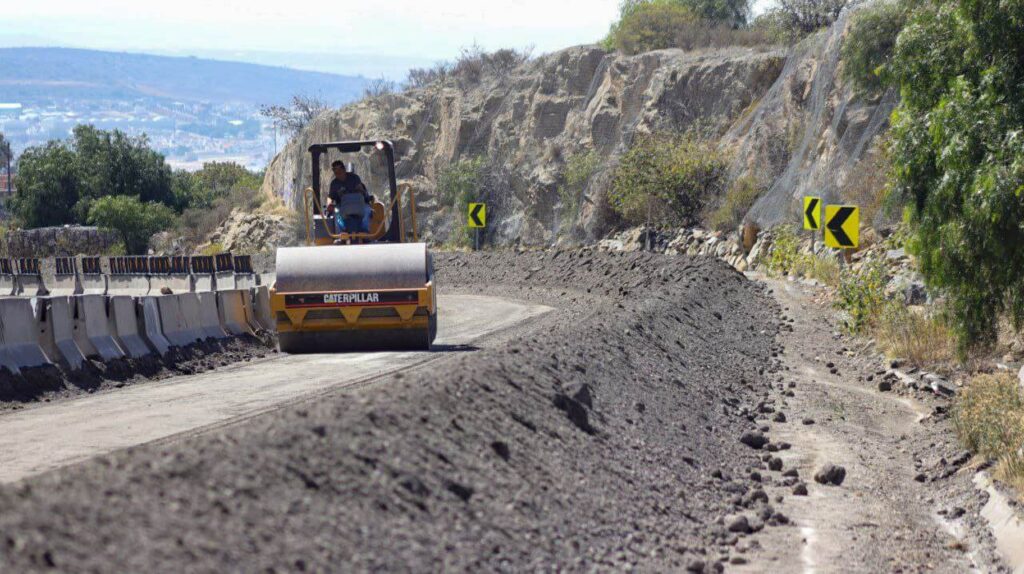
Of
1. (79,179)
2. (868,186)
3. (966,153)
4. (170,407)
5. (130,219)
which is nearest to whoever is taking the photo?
(170,407)

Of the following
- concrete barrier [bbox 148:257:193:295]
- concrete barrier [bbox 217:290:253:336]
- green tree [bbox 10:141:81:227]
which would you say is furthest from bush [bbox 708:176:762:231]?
green tree [bbox 10:141:81:227]

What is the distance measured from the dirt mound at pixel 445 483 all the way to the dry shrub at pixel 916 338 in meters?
4.82

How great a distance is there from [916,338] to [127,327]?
11.3 meters

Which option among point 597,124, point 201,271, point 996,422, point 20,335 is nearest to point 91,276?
point 201,271

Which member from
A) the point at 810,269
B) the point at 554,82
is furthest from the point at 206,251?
the point at 810,269

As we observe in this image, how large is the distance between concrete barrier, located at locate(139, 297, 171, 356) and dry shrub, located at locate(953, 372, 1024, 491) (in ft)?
35.8

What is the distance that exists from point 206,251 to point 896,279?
5040 centimetres

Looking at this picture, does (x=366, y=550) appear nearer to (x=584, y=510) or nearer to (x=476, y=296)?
(x=584, y=510)

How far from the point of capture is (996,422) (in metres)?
11.3

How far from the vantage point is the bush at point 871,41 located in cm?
3769

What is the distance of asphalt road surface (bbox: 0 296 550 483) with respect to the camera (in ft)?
33.6

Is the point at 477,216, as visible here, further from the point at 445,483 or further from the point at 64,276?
the point at 445,483

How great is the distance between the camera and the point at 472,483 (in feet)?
24.2

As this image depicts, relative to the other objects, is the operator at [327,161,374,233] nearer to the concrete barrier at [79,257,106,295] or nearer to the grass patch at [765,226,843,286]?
the grass patch at [765,226,843,286]
